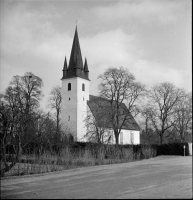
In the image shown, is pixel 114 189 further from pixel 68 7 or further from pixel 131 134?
pixel 131 134

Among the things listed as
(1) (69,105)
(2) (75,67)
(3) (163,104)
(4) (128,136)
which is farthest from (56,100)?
(3) (163,104)

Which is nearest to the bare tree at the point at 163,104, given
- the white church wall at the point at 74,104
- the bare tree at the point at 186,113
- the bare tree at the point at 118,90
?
the bare tree at the point at 118,90

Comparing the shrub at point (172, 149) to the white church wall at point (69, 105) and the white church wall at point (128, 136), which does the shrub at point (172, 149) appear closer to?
the white church wall at point (69, 105)

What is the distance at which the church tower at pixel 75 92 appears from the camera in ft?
132

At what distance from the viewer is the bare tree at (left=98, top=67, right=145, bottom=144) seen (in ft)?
94.0

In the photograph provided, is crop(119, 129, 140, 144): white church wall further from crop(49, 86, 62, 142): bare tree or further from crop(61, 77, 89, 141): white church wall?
crop(49, 86, 62, 142): bare tree

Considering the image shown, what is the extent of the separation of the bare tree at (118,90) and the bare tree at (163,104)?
5.66ft

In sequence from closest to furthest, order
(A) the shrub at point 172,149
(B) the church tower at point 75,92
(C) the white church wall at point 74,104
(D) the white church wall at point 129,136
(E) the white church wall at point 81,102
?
(A) the shrub at point 172,149
(E) the white church wall at point 81,102
(C) the white church wall at point 74,104
(B) the church tower at point 75,92
(D) the white church wall at point 129,136

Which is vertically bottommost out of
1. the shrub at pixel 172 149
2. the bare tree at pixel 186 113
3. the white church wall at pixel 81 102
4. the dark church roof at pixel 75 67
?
the shrub at pixel 172 149

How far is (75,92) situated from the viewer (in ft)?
137

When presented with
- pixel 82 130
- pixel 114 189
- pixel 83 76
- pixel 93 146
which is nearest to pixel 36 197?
pixel 114 189

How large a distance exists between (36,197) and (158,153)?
2332 cm

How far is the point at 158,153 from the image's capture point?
28469mm

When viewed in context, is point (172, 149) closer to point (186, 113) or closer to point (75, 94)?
point (75, 94)
